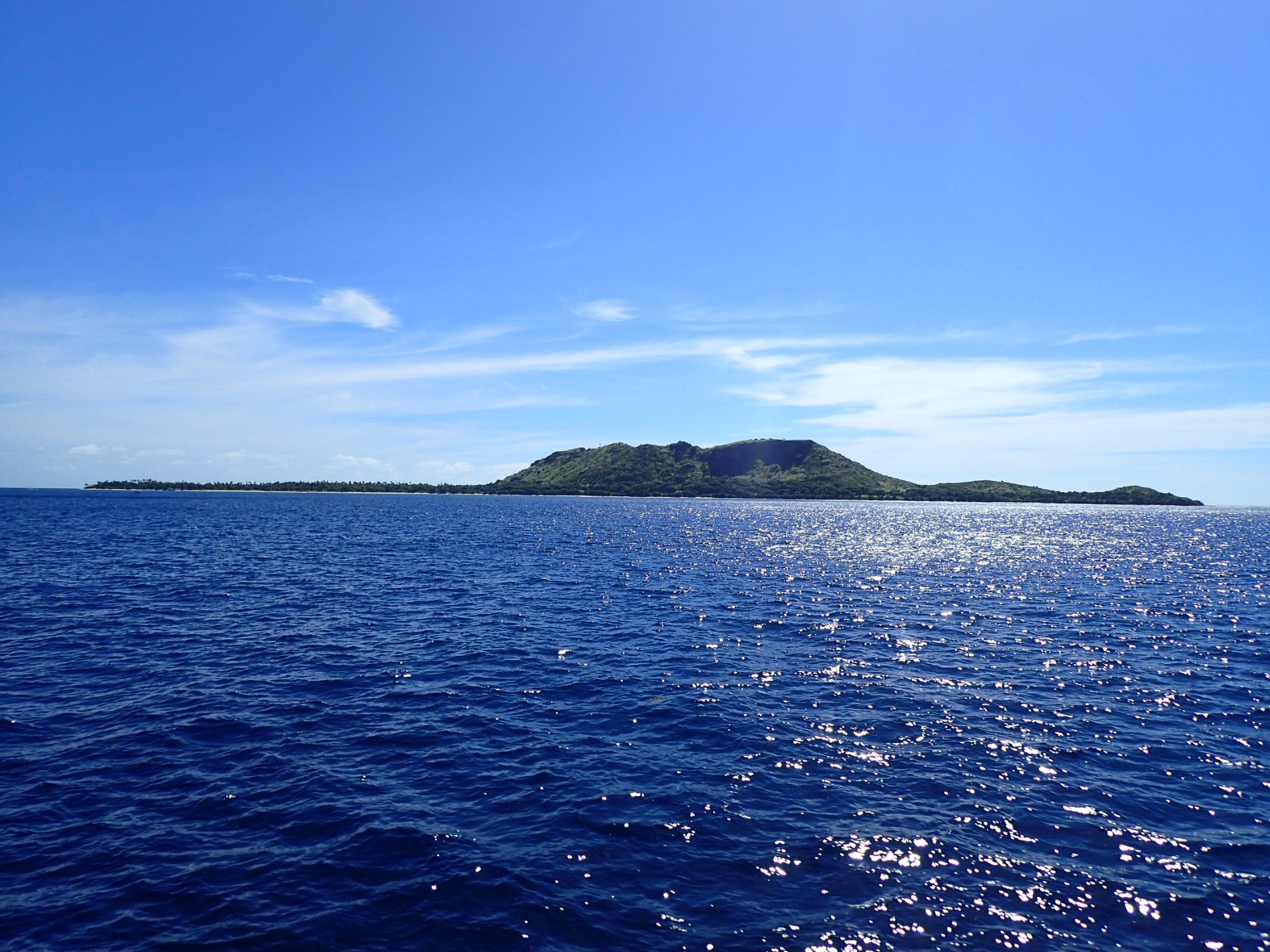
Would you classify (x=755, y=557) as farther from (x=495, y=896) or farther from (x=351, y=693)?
(x=495, y=896)

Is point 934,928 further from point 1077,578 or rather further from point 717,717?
point 1077,578

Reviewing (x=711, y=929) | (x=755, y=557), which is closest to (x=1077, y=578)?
(x=755, y=557)

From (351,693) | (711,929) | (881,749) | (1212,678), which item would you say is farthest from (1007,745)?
(351,693)

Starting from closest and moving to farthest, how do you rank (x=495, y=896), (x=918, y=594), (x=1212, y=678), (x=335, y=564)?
(x=495, y=896) < (x=1212, y=678) < (x=918, y=594) < (x=335, y=564)

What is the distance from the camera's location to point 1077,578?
82312 millimetres

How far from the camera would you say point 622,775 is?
81.4 ft

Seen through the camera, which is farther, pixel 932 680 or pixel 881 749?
pixel 932 680

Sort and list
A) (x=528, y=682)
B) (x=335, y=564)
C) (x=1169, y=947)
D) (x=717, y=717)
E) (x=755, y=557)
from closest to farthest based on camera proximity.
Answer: (x=1169, y=947)
(x=717, y=717)
(x=528, y=682)
(x=335, y=564)
(x=755, y=557)

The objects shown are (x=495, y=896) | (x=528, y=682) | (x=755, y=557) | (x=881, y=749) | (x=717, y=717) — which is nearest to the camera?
(x=495, y=896)

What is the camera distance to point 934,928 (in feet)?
53.9

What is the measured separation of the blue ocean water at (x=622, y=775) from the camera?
55.0ft

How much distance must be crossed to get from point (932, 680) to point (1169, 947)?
21.8 meters

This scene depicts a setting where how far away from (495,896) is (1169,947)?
1693 cm

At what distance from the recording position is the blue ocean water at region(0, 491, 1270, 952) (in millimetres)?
16750
